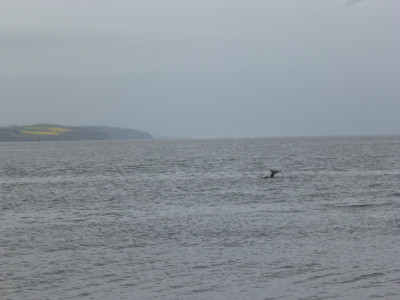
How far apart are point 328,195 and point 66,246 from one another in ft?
68.6

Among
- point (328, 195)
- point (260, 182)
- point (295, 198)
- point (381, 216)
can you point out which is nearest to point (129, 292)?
point (381, 216)

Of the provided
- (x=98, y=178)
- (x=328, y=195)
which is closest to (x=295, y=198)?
(x=328, y=195)

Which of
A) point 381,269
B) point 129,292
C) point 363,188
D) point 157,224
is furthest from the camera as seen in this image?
point 363,188

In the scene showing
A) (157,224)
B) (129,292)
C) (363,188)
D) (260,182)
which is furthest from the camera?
(260,182)

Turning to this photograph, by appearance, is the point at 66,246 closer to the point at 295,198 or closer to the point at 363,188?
the point at 295,198

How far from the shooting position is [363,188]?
41.4 metres

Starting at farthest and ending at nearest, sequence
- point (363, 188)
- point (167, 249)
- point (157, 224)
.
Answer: point (363, 188) < point (157, 224) < point (167, 249)

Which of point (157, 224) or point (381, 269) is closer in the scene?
point (381, 269)

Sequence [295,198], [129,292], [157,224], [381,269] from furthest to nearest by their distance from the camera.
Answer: [295,198]
[157,224]
[381,269]
[129,292]

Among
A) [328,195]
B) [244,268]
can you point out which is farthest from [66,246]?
[328,195]

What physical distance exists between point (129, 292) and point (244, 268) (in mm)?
3932

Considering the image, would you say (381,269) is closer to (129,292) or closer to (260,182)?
(129,292)

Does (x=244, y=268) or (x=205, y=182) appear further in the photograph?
(x=205, y=182)

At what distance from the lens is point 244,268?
1767 centimetres
